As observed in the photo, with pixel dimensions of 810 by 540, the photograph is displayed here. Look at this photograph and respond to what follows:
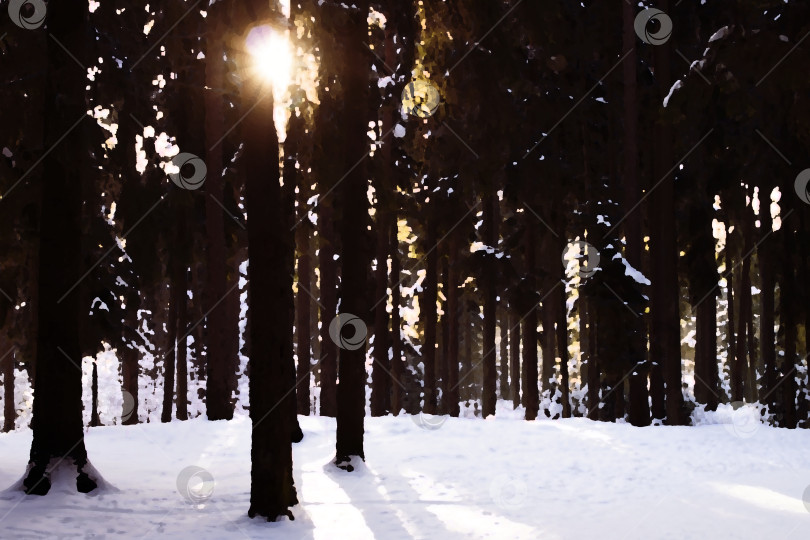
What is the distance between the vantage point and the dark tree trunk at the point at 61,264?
9344 millimetres

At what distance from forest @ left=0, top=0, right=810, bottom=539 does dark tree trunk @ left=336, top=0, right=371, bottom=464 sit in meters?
0.04

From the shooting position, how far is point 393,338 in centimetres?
2811

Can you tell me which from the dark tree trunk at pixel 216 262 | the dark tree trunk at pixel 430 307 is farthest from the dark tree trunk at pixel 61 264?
the dark tree trunk at pixel 430 307

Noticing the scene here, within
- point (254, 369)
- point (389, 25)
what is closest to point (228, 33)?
point (389, 25)

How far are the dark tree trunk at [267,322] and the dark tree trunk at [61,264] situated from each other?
214cm

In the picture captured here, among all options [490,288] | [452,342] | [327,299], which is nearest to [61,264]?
[327,299]

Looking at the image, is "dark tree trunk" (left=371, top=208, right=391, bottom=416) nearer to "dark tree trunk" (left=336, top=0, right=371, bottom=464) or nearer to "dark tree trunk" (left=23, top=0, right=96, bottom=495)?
"dark tree trunk" (left=336, top=0, right=371, bottom=464)

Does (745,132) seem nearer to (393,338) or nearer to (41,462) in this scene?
(393,338)

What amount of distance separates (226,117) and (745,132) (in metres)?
11.6

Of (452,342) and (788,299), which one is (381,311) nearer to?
(452,342)

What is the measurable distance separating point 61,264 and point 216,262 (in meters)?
7.95

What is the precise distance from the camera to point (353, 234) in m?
12.4

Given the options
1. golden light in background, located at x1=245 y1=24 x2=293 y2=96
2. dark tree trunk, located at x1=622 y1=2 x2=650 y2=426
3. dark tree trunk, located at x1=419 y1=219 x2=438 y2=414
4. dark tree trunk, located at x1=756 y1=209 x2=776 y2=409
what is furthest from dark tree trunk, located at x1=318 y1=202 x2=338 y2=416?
golden light in background, located at x1=245 y1=24 x2=293 y2=96

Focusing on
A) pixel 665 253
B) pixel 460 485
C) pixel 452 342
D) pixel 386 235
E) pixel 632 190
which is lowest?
pixel 460 485
